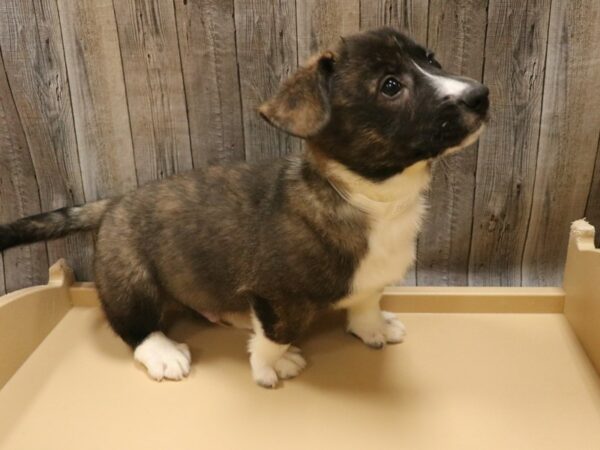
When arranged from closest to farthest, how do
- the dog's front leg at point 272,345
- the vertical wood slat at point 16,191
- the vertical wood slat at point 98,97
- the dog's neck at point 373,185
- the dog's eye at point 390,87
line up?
the dog's eye at point 390,87 → the dog's neck at point 373,185 → the dog's front leg at point 272,345 → the vertical wood slat at point 98,97 → the vertical wood slat at point 16,191

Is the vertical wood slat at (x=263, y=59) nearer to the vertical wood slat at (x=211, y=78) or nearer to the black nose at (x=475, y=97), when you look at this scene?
the vertical wood slat at (x=211, y=78)

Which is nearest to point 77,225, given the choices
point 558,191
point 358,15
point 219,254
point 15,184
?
point 15,184

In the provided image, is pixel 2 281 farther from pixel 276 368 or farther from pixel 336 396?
pixel 336 396

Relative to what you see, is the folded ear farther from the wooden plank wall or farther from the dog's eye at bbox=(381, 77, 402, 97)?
the wooden plank wall

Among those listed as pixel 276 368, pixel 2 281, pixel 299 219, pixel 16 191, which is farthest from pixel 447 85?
pixel 2 281

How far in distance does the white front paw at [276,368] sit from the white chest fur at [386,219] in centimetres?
27

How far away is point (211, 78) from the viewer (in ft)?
6.73

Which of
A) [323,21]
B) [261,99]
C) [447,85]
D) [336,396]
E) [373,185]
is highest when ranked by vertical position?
[323,21]

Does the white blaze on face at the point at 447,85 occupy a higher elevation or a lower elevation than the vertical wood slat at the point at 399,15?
lower

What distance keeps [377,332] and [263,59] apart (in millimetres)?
1037

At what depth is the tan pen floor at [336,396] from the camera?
1641 mm

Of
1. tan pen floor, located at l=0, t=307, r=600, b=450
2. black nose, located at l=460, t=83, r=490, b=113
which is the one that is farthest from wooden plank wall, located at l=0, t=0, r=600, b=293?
black nose, located at l=460, t=83, r=490, b=113

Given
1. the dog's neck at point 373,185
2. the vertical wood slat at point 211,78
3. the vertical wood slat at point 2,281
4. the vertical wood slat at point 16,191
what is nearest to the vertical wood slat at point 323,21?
the vertical wood slat at point 211,78

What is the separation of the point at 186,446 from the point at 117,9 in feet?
4.71
